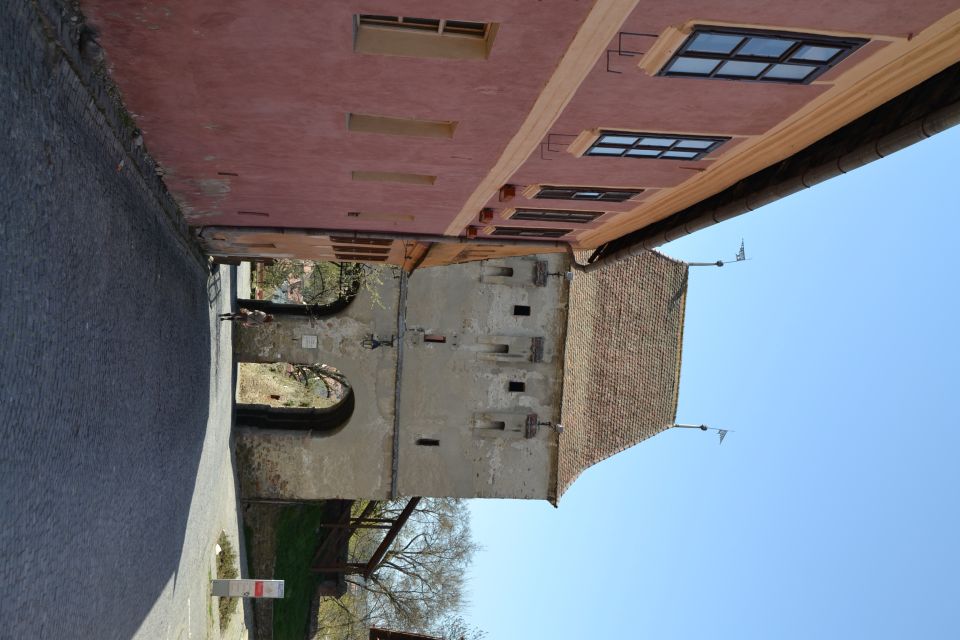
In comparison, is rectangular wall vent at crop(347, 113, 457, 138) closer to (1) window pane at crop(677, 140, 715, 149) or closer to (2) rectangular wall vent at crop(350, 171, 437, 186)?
(2) rectangular wall vent at crop(350, 171, 437, 186)

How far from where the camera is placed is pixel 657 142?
10383 millimetres

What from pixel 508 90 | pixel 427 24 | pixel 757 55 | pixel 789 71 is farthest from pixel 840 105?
pixel 427 24

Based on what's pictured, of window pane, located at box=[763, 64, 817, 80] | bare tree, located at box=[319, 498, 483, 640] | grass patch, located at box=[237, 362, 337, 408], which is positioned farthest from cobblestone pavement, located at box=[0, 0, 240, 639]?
bare tree, located at box=[319, 498, 483, 640]

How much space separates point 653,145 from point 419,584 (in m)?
31.6

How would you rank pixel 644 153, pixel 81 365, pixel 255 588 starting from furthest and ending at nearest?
1. pixel 255 588
2. pixel 644 153
3. pixel 81 365

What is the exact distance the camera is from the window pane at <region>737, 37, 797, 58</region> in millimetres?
7430

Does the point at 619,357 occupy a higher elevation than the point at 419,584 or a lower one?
higher

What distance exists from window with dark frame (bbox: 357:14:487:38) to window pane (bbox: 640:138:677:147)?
3043mm

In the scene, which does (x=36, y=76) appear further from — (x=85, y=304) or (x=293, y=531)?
(x=293, y=531)

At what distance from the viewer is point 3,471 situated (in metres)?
6.66

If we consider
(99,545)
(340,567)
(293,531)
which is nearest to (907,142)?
(99,545)

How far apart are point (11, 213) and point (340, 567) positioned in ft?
82.5

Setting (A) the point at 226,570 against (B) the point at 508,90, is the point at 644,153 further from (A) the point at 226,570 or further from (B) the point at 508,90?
(A) the point at 226,570

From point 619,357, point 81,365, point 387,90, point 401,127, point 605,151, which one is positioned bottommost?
point 619,357
